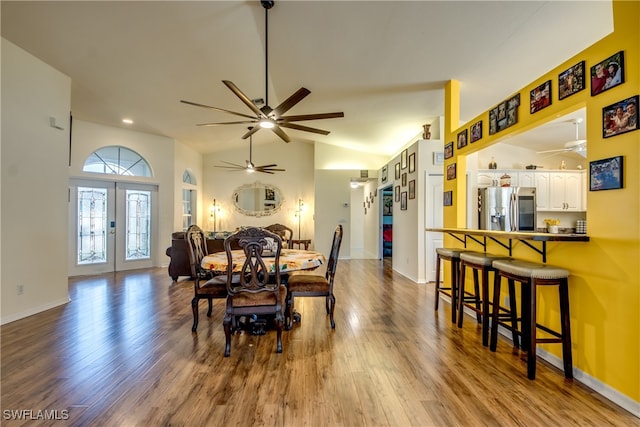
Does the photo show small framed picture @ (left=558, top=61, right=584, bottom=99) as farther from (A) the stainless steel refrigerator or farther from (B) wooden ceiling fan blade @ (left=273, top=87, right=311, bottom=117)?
(A) the stainless steel refrigerator

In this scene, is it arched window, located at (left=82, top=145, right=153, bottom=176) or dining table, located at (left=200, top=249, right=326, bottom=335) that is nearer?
dining table, located at (left=200, top=249, right=326, bottom=335)

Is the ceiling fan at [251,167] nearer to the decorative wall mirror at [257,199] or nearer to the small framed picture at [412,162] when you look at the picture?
the decorative wall mirror at [257,199]

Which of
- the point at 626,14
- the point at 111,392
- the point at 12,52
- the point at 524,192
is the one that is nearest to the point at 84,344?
the point at 111,392

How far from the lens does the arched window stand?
18.7 ft

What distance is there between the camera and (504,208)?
16.5ft

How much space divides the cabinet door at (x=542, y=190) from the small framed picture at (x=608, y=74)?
429 cm

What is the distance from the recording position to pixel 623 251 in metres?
1.78

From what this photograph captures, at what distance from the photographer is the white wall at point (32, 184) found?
123 inches

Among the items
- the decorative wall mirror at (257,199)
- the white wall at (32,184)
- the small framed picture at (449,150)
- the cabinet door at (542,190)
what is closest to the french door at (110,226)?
the white wall at (32,184)

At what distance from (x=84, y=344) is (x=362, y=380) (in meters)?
2.49

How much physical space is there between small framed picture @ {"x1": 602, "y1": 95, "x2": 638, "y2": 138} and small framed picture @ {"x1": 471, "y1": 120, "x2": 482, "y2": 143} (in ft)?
4.97

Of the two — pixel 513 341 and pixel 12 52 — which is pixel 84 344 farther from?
pixel 513 341

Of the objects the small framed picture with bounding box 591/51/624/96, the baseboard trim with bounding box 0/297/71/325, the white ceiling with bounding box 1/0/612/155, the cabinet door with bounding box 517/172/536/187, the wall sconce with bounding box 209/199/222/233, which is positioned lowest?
the baseboard trim with bounding box 0/297/71/325

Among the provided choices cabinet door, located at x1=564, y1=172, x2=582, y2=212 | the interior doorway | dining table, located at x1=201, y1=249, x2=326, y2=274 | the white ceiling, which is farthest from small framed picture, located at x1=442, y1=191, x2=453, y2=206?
the interior doorway
